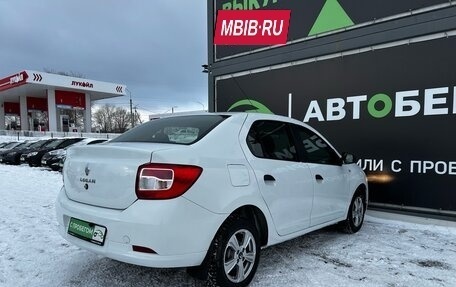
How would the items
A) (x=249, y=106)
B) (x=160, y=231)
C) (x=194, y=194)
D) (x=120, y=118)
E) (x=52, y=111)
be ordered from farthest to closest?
(x=120, y=118)
(x=52, y=111)
(x=249, y=106)
(x=194, y=194)
(x=160, y=231)

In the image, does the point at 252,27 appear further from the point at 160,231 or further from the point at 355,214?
the point at 160,231

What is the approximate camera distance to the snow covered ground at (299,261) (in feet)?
11.6

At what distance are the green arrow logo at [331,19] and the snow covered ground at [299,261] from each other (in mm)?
3768

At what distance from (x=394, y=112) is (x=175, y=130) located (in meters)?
4.40

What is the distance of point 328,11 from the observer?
7.31 m

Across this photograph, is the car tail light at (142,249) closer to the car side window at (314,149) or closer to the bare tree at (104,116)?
the car side window at (314,149)

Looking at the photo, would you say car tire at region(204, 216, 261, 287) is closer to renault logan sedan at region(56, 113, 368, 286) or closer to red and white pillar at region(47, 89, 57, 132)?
renault logan sedan at region(56, 113, 368, 286)

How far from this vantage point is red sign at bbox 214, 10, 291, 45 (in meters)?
8.15

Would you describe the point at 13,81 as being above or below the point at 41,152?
above

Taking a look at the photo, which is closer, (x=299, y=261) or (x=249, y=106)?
(x=299, y=261)

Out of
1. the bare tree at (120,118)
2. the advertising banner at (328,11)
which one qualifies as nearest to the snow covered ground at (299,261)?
the advertising banner at (328,11)

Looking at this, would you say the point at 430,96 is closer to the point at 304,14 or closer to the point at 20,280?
the point at 304,14

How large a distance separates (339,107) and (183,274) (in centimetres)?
483

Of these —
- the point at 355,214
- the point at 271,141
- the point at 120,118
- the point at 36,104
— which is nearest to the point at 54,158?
the point at 355,214
